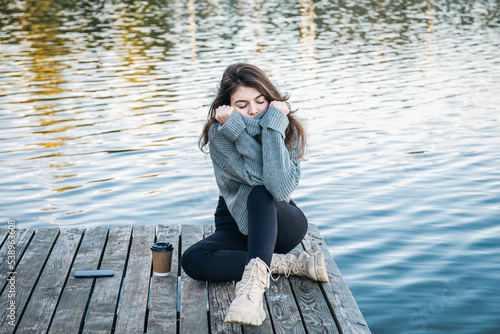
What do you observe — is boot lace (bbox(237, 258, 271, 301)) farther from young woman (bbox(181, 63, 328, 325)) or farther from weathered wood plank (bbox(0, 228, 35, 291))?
weathered wood plank (bbox(0, 228, 35, 291))

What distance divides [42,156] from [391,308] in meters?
5.52

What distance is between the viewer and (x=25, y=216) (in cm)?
645

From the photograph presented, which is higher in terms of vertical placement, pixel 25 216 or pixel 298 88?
pixel 25 216

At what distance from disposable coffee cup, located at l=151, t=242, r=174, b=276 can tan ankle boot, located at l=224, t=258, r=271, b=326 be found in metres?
0.62

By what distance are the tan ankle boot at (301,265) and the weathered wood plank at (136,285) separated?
0.78 meters

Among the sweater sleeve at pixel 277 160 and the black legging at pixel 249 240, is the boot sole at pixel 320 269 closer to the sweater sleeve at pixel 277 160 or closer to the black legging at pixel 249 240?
the black legging at pixel 249 240

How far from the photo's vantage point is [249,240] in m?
3.69

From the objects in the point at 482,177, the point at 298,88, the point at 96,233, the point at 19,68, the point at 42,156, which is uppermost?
the point at 96,233

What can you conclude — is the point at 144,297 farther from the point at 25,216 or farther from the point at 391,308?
the point at 25,216

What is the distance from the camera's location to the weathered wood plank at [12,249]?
407 cm

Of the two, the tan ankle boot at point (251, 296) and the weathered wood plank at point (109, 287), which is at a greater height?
the tan ankle boot at point (251, 296)

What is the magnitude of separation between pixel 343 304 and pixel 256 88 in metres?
1.42

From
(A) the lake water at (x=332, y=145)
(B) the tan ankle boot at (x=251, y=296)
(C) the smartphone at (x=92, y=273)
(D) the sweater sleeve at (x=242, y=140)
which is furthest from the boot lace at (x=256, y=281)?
(A) the lake water at (x=332, y=145)

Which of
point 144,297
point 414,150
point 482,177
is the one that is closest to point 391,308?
point 144,297
